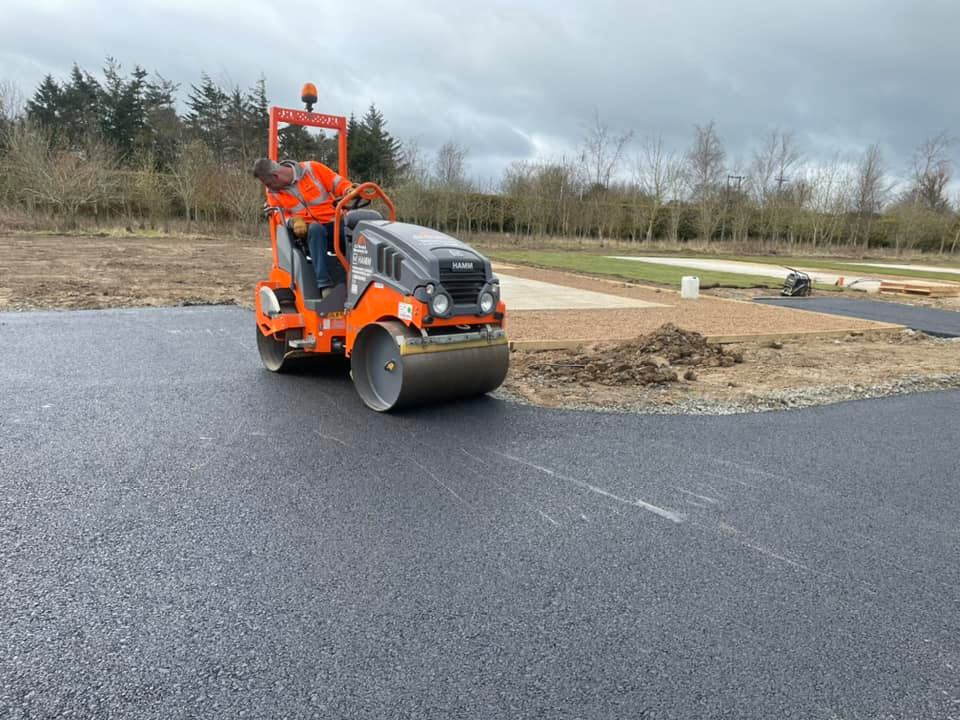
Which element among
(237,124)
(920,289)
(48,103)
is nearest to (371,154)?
(237,124)

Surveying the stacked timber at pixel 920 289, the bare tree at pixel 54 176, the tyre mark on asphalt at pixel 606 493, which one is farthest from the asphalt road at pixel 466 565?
the bare tree at pixel 54 176

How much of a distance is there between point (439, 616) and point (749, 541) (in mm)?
1668

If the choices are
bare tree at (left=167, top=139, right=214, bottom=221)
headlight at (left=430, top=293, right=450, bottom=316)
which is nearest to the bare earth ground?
headlight at (left=430, top=293, right=450, bottom=316)

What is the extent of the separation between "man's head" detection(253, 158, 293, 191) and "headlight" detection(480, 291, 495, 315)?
2.08 meters

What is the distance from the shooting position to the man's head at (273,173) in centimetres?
534

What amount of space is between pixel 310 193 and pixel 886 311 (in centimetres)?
1273

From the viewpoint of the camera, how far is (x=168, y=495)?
3447mm

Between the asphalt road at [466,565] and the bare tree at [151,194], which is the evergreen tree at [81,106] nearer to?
the bare tree at [151,194]

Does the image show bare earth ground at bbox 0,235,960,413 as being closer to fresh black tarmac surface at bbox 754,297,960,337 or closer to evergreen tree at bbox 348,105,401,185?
fresh black tarmac surface at bbox 754,297,960,337

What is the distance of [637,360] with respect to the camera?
23.6ft

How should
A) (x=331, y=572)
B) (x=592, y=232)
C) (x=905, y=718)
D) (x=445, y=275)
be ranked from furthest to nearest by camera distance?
(x=592, y=232), (x=445, y=275), (x=331, y=572), (x=905, y=718)

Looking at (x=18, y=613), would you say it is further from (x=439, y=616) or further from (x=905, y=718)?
(x=905, y=718)

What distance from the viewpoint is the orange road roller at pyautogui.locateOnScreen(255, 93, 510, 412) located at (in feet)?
15.4

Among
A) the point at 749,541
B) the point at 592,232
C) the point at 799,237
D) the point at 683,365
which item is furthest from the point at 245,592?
the point at 799,237
